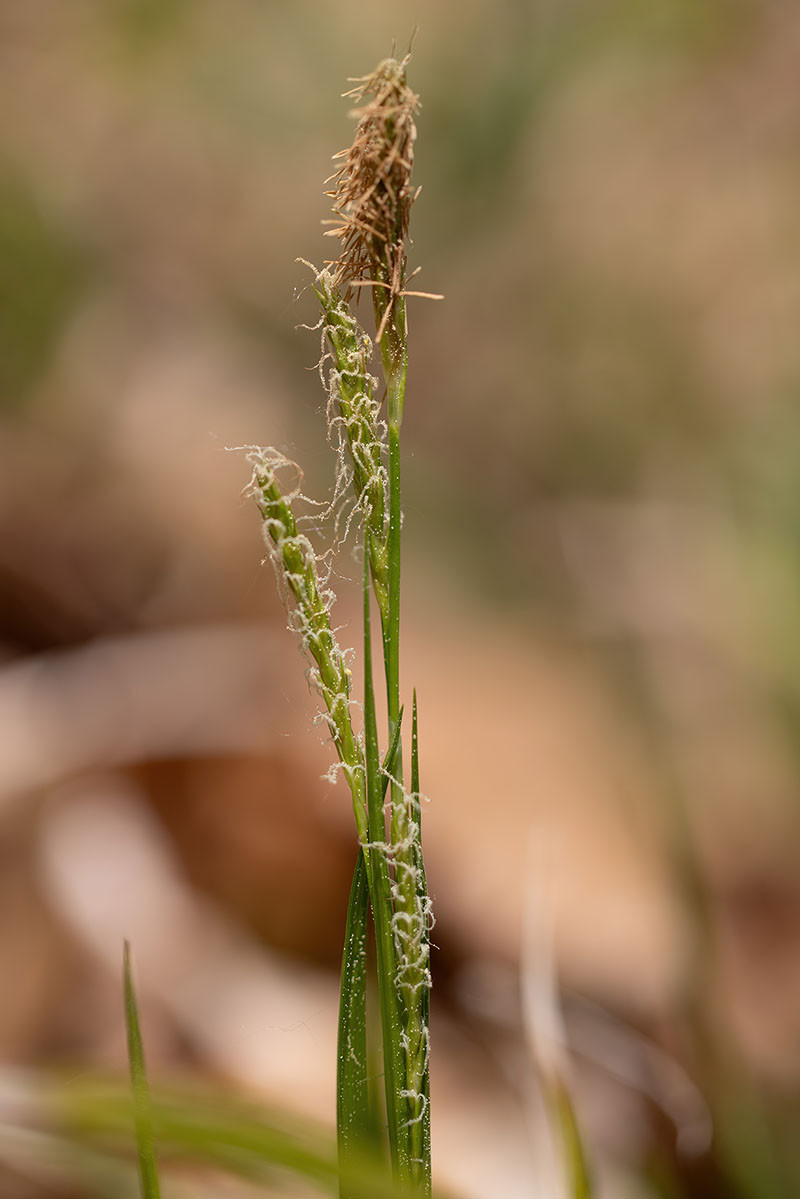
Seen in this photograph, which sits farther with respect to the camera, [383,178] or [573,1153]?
[573,1153]

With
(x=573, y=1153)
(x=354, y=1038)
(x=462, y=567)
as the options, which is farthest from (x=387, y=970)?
(x=462, y=567)

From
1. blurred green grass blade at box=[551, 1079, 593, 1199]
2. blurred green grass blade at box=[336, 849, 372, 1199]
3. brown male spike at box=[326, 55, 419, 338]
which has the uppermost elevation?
brown male spike at box=[326, 55, 419, 338]

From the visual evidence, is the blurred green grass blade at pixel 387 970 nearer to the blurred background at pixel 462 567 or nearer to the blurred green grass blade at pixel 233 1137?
the blurred green grass blade at pixel 233 1137

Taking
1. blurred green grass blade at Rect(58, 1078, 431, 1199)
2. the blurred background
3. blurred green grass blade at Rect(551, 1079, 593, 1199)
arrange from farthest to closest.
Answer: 1. the blurred background
2. blurred green grass blade at Rect(551, 1079, 593, 1199)
3. blurred green grass blade at Rect(58, 1078, 431, 1199)

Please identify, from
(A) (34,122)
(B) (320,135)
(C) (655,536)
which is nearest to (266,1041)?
(C) (655,536)

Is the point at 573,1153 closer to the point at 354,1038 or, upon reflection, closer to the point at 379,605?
the point at 354,1038

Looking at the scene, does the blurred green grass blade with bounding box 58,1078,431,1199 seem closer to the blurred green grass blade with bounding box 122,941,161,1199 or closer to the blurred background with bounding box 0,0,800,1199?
the blurred green grass blade with bounding box 122,941,161,1199

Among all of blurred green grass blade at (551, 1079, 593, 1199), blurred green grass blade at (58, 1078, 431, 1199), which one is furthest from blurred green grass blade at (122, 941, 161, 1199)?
blurred green grass blade at (551, 1079, 593, 1199)

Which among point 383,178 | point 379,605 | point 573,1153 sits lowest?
point 573,1153
